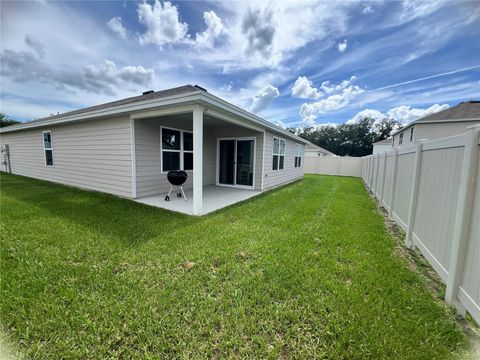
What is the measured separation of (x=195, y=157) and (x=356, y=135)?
43079mm

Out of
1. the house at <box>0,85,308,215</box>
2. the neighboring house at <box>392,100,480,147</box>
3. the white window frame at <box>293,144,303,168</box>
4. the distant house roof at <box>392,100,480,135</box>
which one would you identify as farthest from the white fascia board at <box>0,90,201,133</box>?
the distant house roof at <box>392,100,480,135</box>

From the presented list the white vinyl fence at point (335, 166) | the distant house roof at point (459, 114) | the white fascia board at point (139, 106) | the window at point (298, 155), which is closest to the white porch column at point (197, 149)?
the white fascia board at point (139, 106)

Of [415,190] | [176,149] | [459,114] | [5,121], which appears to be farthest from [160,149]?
[5,121]

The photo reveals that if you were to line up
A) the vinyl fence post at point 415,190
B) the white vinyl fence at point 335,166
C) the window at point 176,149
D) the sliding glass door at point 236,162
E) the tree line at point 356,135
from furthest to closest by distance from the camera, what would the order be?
the tree line at point 356,135 < the white vinyl fence at point 335,166 < the sliding glass door at point 236,162 < the window at point 176,149 < the vinyl fence post at point 415,190

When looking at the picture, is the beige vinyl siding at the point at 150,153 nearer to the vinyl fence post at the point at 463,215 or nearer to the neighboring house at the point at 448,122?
the vinyl fence post at the point at 463,215

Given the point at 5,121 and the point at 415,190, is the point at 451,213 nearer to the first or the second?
the point at 415,190

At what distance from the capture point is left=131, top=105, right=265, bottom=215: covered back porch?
5000 millimetres

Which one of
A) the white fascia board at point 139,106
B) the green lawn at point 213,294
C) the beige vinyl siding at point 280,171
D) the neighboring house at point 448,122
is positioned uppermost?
the neighboring house at point 448,122

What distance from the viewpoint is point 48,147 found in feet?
28.9

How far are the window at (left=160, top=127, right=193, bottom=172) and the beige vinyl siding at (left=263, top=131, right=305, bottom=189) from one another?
306 centimetres

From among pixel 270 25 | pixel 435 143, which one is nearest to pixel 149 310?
pixel 435 143

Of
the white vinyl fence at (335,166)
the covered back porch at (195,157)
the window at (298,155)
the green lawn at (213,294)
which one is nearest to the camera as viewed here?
the green lawn at (213,294)

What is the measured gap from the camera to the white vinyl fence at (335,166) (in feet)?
58.1

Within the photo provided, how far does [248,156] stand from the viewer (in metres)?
8.46
